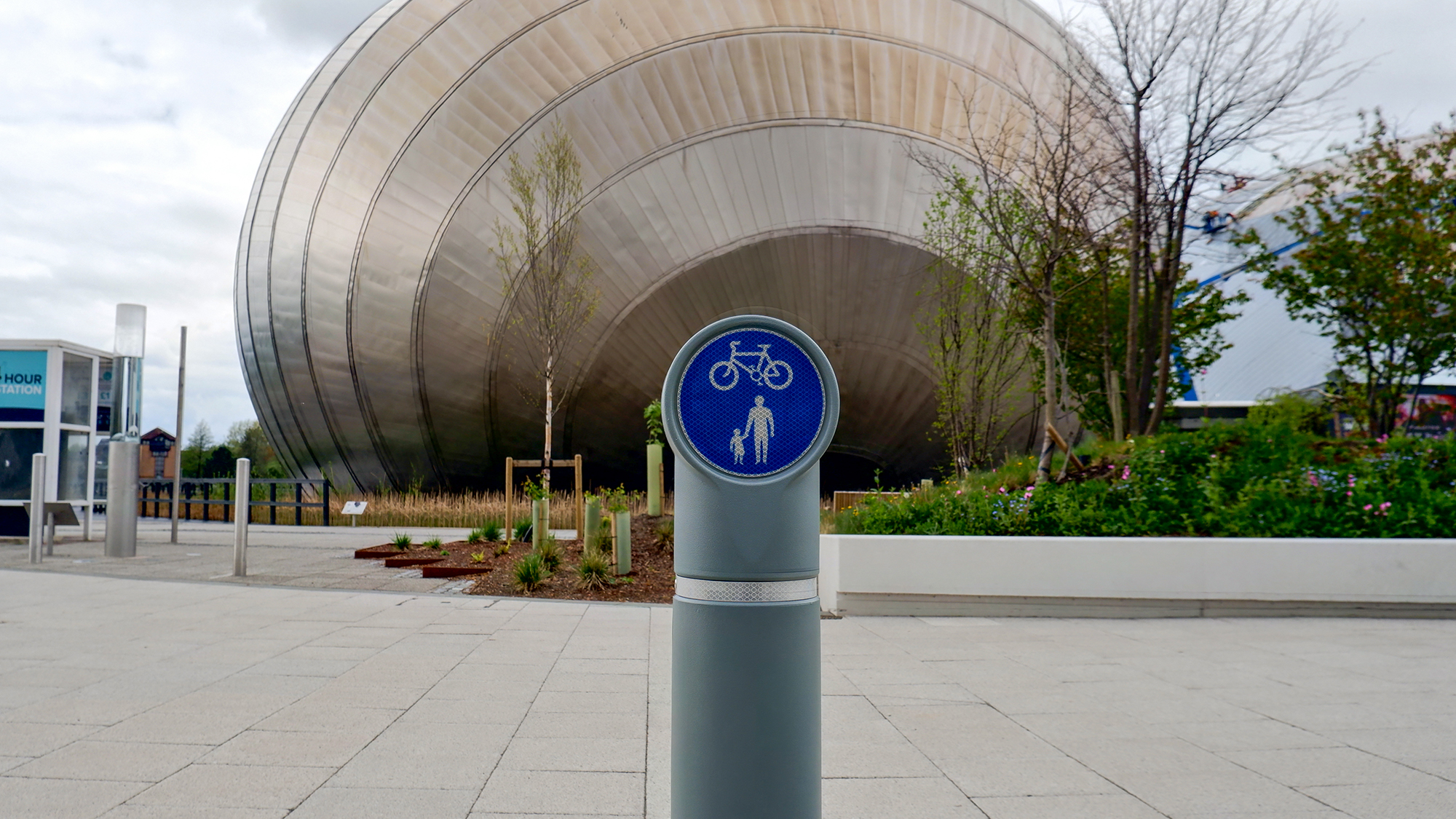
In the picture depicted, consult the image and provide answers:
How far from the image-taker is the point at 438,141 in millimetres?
19109

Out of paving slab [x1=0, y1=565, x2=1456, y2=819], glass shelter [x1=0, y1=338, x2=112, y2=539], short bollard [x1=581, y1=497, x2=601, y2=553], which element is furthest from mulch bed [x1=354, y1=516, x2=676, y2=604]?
glass shelter [x1=0, y1=338, x2=112, y2=539]

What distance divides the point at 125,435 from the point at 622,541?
28.4 ft

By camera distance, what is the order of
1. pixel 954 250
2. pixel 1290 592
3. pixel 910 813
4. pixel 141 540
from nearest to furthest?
pixel 910 813 < pixel 1290 592 < pixel 141 540 < pixel 954 250

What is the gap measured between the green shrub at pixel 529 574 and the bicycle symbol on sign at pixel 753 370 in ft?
23.6

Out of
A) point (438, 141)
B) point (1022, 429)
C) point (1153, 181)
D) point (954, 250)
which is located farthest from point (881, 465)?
point (438, 141)

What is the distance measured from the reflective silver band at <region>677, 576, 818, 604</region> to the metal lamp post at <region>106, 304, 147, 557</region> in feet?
42.6

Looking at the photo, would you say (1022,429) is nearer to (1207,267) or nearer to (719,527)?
(719,527)

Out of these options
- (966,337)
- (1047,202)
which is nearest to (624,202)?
(966,337)

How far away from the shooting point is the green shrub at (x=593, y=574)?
9242mm

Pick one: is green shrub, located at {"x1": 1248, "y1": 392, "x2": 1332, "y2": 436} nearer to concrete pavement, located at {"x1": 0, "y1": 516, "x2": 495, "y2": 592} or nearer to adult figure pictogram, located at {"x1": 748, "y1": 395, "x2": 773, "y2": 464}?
concrete pavement, located at {"x1": 0, "y1": 516, "x2": 495, "y2": 592}

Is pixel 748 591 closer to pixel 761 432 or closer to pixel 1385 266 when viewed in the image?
pixel 761 432

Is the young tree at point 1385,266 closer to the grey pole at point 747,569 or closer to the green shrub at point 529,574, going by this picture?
the green shrub at point 529,574

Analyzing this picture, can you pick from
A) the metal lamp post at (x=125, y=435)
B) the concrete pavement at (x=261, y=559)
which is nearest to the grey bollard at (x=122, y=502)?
the metal lamp post at (x=125, y=435)

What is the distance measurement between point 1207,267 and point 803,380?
41.3 meters
